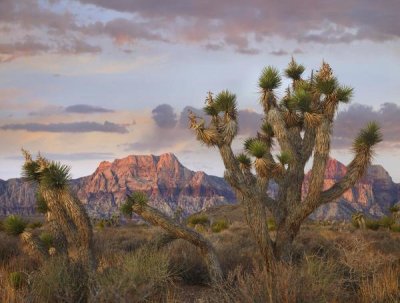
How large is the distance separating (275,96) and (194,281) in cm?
618

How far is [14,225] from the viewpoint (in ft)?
39.9

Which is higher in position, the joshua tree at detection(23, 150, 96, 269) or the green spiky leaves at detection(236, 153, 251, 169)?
the green spiky leaves at detection(236, 153, 251, 169)

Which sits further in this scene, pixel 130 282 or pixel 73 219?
pixel 73 219

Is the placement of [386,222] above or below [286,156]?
below

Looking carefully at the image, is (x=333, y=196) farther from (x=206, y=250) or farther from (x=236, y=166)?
(x=206, y=250)

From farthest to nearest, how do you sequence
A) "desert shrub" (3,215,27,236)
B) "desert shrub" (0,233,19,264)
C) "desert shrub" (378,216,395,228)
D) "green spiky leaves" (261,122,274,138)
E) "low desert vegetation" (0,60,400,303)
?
"desert shrub" (378,216,395,228) < "desert shrub" (0,233,19,264) < "green spiky leaves" (261,122,274,138) < "desert shrub" (3,215,27,236) < "low desert vegetation" (0,60,400,303)

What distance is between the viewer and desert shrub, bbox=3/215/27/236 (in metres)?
12.2

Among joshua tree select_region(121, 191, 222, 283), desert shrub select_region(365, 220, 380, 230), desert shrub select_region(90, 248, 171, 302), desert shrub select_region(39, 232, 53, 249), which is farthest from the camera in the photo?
desert shrub select_region(365, 220, 380, 230)

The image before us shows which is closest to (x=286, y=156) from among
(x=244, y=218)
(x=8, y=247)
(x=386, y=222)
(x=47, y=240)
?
(x=244, y=218)

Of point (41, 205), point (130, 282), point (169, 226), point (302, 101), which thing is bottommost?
point (130, 282)

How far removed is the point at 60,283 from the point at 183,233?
164 inches

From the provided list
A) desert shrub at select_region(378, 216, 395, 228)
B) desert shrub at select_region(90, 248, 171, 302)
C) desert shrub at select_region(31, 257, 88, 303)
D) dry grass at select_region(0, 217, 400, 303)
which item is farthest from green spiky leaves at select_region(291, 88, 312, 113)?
desert shrub at select_region(378, 216, 395, 228)

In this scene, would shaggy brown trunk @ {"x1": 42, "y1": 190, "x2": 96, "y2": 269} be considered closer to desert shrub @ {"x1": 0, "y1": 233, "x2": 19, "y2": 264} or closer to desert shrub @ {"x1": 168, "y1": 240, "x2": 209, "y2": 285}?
desert shrub @ {"x1": 168, "y1": 240, "x2": 209, "y2": 285}

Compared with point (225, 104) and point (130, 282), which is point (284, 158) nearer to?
point (225, 104)
